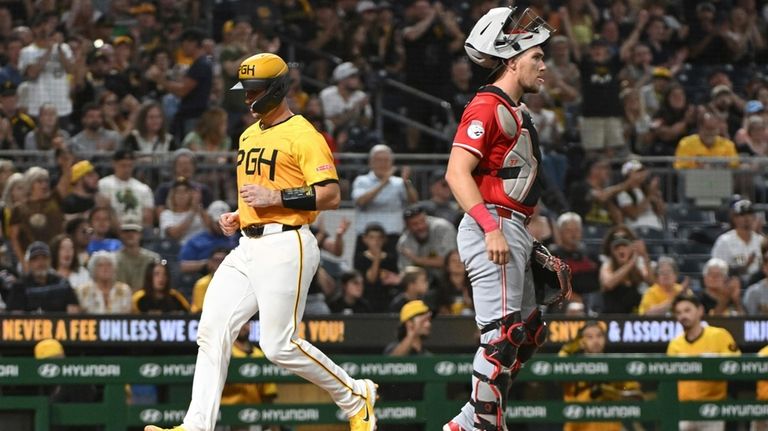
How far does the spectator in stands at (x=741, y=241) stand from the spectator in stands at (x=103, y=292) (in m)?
5.73

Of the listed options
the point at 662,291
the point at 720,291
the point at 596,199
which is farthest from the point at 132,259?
the point at 720,291

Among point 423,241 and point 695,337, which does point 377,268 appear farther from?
point 695,337

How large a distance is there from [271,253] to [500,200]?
114 cm

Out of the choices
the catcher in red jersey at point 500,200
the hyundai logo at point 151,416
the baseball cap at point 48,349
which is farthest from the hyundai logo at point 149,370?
the catcher in red jersey at point 500,200

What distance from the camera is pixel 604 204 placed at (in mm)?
14695

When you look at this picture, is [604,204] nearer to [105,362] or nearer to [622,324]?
[622,324]

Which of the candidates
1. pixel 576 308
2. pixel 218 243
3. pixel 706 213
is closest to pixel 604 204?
pixel 706 213

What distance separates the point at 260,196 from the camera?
7004mm

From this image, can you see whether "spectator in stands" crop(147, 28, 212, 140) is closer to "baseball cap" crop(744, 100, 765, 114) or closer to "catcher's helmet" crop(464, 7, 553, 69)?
"baseball cap" crop(744, 100, 765, 114)

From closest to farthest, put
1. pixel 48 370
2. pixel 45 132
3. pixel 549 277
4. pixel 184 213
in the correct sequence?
pixel 549 277
pixel 48 370
pixel 184 213
pixel 45 132

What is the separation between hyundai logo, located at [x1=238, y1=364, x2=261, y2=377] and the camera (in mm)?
9742

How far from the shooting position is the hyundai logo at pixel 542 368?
10003 millimetres

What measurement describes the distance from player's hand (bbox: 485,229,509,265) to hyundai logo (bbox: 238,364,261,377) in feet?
11.8

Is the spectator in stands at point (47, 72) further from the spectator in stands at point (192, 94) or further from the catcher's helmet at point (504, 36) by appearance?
the catcher's helmet at point (504, 36)
